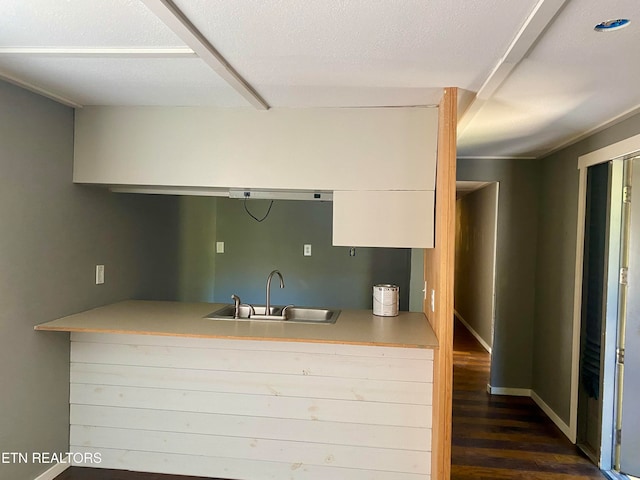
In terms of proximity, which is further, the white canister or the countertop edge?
the white canister

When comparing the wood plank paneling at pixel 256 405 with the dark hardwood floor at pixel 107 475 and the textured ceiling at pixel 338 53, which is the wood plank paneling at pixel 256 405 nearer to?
the dark hardwood floor at pixel 107 475

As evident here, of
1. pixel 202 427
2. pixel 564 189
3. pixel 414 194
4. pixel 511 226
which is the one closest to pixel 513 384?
pixel 511 226

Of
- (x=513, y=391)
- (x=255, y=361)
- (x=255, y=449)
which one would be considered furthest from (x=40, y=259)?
(x=513, y=391)

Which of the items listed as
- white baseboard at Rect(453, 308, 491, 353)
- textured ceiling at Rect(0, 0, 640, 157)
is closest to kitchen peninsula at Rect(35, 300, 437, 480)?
textured ceiling at Rect(0, 0, 640, 157)

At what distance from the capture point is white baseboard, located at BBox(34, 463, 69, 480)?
2.43 metres

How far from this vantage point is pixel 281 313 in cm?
305

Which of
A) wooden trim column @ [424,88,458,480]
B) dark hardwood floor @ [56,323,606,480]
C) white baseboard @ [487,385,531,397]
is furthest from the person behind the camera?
white baseboard @ [487,385,531,397]

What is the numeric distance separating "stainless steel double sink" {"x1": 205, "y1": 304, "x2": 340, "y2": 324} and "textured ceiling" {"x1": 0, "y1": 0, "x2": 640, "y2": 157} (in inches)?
49.7

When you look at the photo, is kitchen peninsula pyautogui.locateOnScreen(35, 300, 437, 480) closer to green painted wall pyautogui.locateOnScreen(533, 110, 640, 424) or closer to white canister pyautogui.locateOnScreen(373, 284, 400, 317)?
white canister pyautogui.locateOnScreen(373, 284, 400, 317)

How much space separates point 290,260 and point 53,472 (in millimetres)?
2622

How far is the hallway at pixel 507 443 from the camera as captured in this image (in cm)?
274

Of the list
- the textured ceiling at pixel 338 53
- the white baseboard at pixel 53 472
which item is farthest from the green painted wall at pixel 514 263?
the white baseboard at pixel 53 472

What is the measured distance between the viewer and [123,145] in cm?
260

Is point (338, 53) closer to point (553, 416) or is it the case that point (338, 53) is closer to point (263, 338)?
point (263, 338)
